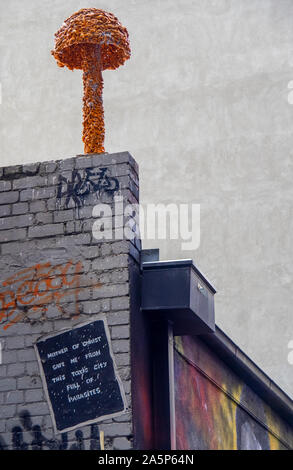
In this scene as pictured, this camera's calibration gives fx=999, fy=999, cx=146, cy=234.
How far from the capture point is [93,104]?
377 inches

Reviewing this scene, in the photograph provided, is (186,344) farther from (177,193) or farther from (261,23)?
(261,23)

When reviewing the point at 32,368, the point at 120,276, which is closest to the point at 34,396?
the point at 32,368

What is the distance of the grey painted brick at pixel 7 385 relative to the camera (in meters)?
8.62

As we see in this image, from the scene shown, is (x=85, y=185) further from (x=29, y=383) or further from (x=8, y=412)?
(x=8, y=412)

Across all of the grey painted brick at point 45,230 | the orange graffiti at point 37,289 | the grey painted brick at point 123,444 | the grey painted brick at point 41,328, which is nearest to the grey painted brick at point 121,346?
the orange graffiti at point 37,289

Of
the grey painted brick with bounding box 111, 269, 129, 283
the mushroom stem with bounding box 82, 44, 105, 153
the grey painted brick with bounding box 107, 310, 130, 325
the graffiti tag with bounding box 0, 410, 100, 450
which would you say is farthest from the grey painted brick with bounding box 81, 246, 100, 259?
the graffiti tag with bounding box 0, 410, 100, 450

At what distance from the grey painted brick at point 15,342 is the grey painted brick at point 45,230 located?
0.94 m

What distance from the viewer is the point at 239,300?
17.9 meters

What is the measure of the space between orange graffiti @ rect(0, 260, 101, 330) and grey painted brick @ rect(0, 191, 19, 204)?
69 cm

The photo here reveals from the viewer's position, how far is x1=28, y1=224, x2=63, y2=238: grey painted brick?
898cm

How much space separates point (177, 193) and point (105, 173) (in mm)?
9635

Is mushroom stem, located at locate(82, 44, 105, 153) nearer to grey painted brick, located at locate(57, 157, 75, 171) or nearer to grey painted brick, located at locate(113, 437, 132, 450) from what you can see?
grey painted brick, located at locate(57, 157, 75, 171)

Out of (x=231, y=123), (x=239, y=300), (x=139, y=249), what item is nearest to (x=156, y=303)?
(x=139, y=249)

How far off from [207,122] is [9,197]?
1017 centimetres
